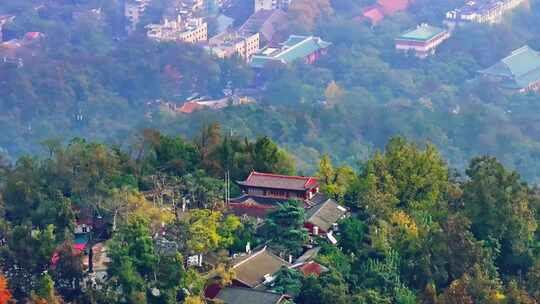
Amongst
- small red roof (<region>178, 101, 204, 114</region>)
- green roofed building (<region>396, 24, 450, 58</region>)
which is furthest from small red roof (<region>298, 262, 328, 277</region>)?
green roofed building (<region>396, 24, 450, 58</region>)

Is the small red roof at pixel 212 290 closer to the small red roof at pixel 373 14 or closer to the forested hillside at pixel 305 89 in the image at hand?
the forested hillside at pixel 305 89

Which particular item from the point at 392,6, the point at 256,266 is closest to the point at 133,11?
the point at 392,6

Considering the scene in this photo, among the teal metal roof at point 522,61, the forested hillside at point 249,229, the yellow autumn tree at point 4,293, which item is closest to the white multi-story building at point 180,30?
the teal metal roof at point 522,61

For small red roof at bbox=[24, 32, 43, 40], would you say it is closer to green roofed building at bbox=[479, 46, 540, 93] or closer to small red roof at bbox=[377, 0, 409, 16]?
small red roof at bbox=[377, 0, 409, 16]

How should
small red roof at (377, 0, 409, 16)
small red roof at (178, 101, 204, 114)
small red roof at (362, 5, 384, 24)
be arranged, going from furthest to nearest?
1. small red roof at (377, 0, 409, 16)
2. small red roof at (362, 5, 384, 24)
3. small red roof at (178, 101, 204, 114)

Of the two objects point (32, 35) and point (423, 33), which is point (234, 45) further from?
point (32, 35)

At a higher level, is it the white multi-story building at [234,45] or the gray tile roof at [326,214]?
the gray tile roof at [326,214]
